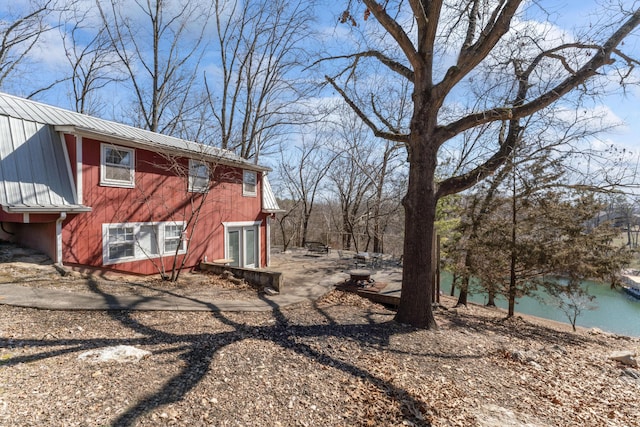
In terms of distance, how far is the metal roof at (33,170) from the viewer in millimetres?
6602

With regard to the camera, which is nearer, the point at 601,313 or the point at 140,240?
the point at 140,240

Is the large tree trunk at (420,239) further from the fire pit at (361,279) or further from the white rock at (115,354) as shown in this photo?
the white rock at (115,354)

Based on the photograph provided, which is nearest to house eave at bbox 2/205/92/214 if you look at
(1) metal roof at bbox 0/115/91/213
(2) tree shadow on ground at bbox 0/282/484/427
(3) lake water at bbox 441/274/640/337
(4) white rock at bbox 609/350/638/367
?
(1) metal roof at bbox 0/115/91/213

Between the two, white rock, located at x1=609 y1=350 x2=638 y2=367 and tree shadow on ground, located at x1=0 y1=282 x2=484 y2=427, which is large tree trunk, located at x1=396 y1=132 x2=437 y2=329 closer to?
tree shadow on ground, located at x1=0 y1=282 x2=484 y2=427

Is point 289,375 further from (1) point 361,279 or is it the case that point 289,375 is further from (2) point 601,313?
(2) point 601,313

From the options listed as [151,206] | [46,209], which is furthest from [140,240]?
[46,209]

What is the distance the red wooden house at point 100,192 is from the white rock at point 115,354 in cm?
429

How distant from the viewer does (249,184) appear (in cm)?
1272

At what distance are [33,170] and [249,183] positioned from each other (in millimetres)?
6683

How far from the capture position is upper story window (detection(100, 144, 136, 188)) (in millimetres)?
8148

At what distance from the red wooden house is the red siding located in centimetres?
3

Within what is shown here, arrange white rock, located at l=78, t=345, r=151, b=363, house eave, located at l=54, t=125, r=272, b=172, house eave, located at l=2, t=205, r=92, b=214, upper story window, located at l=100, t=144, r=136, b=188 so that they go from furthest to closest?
1. upper story window, located at l=100, t=144, r=136, b=188
2. house eave, located at l=54, t=125, r=272, b=172
3. house eave, located at l=2, t=205, r=92, b=214
4. white rock, located at l=78, t=345, r=151, b=363

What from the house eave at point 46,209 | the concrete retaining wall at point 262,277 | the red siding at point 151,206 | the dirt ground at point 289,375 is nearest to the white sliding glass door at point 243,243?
the red siding at point 151,206

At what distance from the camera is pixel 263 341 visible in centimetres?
468
